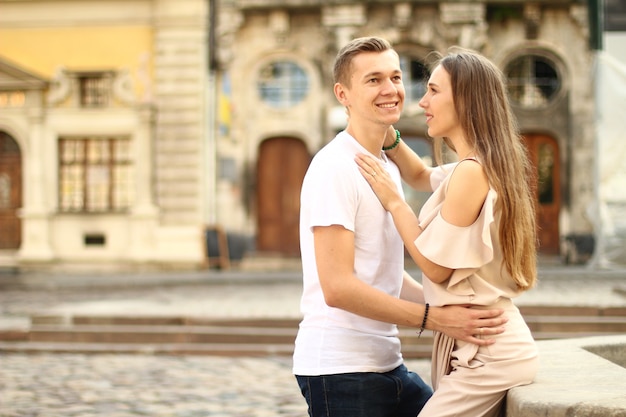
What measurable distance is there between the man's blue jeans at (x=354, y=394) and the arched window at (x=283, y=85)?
17920 mm

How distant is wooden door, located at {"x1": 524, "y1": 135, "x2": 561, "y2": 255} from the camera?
20047mm

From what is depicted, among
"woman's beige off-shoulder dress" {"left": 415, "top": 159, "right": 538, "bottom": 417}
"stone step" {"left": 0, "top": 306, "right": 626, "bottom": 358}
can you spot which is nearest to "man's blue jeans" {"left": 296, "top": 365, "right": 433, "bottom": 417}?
"woman's beige off-shoulder dress" {"left": 415, "top": 159, "right": 538, "bottom": 417}

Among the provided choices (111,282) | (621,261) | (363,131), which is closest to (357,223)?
(363,131)

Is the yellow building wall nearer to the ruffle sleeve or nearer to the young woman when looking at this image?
the young woman

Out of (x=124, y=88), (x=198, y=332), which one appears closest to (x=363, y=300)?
(x=198, y=332)

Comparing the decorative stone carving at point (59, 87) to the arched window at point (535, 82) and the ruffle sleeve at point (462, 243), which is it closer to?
the arched window at point (535, 82)

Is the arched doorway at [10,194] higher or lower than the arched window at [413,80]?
lower

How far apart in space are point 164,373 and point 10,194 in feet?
49.1

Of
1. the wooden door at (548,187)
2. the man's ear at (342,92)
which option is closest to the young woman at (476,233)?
the man's ear at (342,92)

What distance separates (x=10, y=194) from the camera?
21.2 metres

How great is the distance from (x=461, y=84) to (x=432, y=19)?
59.4 feet

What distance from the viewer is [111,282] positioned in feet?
54.3

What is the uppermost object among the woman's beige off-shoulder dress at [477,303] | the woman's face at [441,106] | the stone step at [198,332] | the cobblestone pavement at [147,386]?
the woman's face at [441,106]

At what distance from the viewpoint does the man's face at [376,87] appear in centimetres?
290
